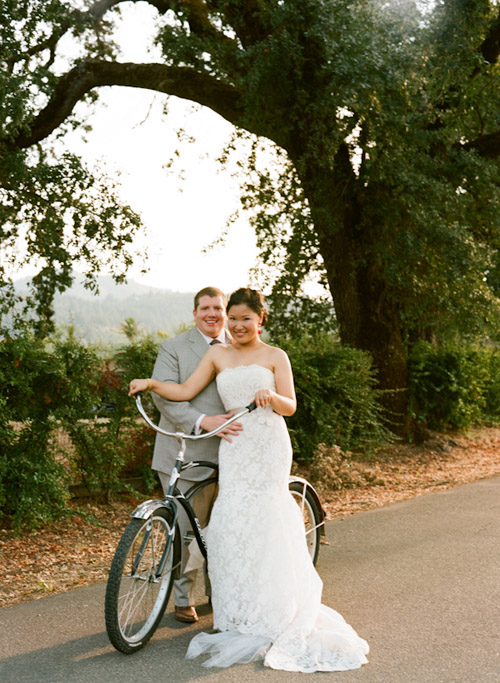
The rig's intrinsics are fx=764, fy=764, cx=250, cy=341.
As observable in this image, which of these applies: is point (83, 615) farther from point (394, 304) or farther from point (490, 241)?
point (490, 241)

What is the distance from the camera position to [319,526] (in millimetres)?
5926

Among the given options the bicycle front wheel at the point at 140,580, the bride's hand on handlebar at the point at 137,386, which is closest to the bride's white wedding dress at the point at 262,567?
the bicycle front wheel at the point at 140,580

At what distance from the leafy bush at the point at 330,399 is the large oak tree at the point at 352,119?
4.95 feet

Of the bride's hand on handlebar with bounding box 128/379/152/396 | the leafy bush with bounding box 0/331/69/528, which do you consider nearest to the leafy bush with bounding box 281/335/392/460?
the leafy bush with bounding box 0/331/69/528

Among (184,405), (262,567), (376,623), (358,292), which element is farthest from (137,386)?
(358,292)

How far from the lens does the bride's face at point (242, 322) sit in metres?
5.07

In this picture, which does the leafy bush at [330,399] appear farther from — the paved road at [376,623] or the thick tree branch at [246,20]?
the thick tree branch at [246,20]

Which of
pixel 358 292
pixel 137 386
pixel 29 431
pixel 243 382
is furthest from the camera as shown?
pixel 358 292

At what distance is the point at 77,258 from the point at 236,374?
710cm

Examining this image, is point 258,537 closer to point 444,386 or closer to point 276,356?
point 276,356

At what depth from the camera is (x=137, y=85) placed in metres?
13.0

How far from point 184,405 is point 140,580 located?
1.17m

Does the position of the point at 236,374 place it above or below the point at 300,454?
above

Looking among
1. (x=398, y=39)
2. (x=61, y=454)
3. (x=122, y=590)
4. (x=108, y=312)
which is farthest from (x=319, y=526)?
(x=108, y=312)
